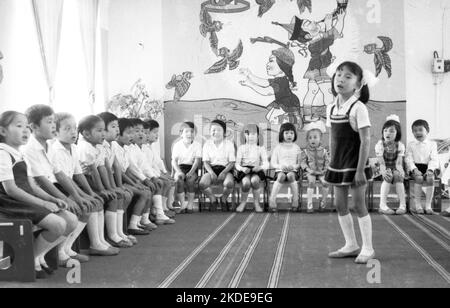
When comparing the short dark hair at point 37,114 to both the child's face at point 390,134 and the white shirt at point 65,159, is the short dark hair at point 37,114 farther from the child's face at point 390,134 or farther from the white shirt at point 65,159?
the child's face at point 390,134

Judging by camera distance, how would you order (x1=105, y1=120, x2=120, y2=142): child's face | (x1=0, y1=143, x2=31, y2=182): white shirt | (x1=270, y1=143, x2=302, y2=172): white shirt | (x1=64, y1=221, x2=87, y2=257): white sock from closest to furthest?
(x1=0, y1=143, x2=31, y2=182): white shirt, (x1=64, y1=221, x2=87, y2=257): white sock, (x1=105, y1=120, x2=120, y2=142): child's face, (x1=270, y1=143, x2=302, y2=172): white shirt

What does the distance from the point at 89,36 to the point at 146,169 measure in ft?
8.31

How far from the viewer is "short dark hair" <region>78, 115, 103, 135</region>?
3.84 metres

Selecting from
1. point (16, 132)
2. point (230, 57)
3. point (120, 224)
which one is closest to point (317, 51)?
point (230, 57)

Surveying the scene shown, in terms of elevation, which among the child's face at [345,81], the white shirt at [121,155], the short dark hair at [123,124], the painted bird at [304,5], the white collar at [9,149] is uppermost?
the painted bird at [304,5]

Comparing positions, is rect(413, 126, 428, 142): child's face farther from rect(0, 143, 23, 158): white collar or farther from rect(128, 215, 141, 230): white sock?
rect(0, 143, 23, 158): white collar

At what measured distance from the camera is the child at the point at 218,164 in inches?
236

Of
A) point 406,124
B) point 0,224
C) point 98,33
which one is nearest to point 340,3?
point 406,124

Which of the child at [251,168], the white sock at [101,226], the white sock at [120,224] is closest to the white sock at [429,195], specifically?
the child at [251,168]

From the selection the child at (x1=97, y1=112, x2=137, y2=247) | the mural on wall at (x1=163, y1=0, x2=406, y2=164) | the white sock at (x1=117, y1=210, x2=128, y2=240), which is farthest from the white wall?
the white sock at (x1=117, y1=210, x2=128, y2=240)

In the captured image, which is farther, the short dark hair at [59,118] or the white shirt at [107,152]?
the white shirt at [107,152]

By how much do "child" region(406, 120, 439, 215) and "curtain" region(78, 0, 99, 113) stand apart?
3.74 metres

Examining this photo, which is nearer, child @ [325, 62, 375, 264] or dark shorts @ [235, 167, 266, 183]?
child @ [325, 62, 375, 264]

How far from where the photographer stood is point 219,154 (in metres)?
6.12
